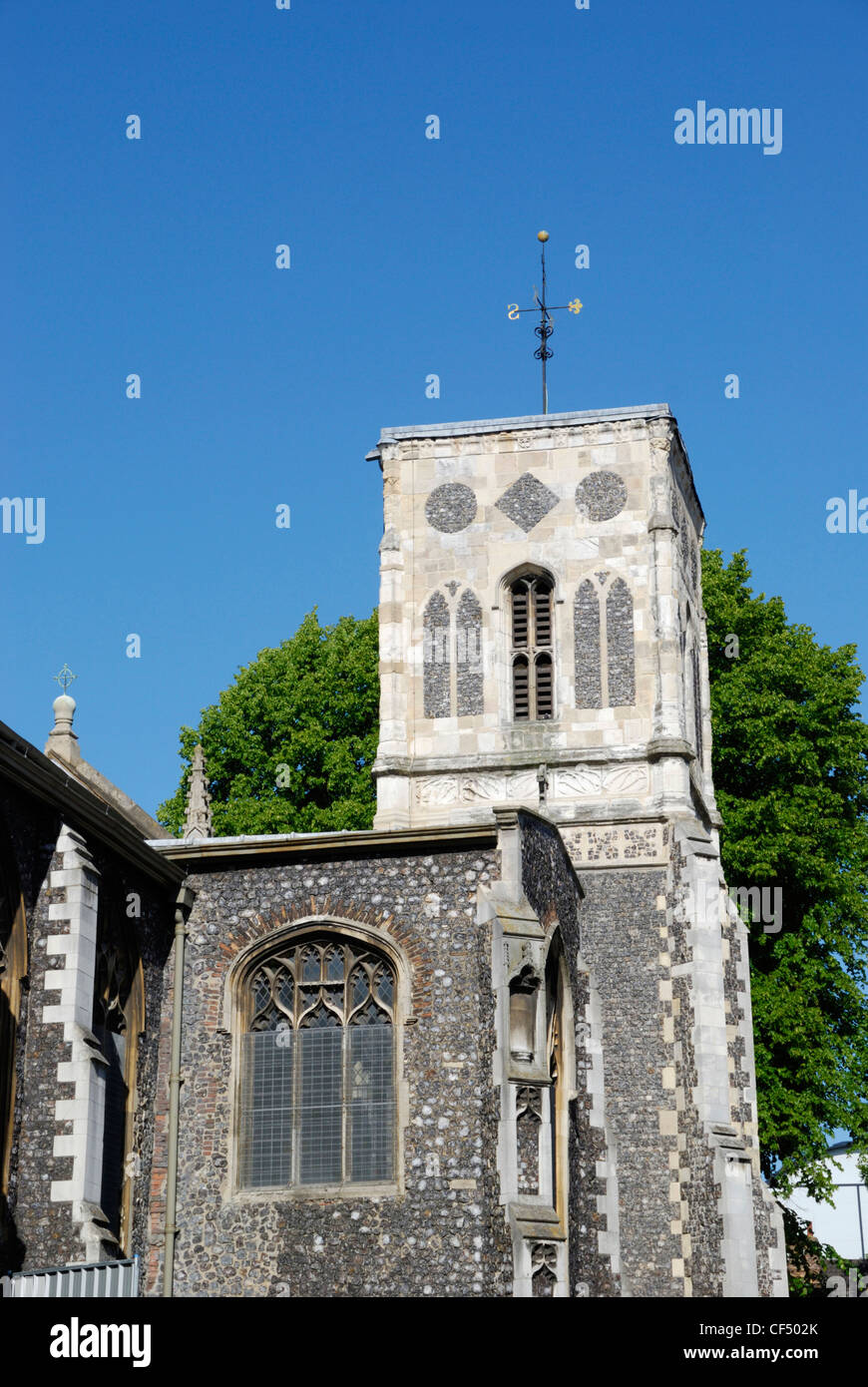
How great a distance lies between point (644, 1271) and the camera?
3173 cm

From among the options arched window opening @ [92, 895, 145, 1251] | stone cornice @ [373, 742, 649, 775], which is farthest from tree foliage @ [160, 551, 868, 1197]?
arched window opening @ [92, 895, 145, 1251]

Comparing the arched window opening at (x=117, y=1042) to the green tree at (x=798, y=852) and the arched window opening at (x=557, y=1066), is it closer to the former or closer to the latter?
the arched window opening at (x=557, y=1066)

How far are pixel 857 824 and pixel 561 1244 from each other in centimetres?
1896

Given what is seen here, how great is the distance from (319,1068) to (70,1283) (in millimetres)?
6590

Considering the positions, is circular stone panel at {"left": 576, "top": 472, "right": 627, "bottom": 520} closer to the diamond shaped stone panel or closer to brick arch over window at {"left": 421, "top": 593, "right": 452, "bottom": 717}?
the diamond shaped stone panel

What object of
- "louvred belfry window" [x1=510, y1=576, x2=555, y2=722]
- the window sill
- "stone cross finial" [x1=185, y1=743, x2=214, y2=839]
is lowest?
the window sill

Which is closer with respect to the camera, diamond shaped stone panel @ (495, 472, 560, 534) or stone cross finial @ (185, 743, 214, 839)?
stone cross finial @ (185, 743, 214, 839)

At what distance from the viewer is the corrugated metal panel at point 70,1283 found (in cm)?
1884

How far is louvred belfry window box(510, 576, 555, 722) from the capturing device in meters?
36.7

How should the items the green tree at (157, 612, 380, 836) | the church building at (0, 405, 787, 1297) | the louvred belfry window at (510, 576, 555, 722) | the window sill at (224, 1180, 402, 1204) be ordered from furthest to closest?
the green tree at (157, 612, 380, 836), the louvred belfry window at (510, 576, 555, 722), the window sill at (224, 1180, 402, 1204), the church building at (0, 405, 787, 1297)

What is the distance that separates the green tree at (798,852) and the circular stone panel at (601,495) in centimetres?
634

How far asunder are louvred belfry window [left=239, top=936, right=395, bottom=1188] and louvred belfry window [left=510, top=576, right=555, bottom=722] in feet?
39.3

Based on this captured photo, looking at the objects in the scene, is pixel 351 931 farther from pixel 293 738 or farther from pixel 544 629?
pixel 293 738
